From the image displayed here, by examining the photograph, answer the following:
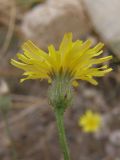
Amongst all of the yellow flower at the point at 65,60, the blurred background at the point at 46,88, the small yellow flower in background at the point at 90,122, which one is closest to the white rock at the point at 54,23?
the blurred background at the point at 46,88

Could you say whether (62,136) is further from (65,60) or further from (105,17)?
(105,17)

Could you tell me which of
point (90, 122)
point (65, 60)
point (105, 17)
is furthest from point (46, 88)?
point (65, 60)

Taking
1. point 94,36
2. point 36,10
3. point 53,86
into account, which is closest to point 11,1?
point 36,10

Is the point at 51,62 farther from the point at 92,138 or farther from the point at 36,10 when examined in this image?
the point at 36,10

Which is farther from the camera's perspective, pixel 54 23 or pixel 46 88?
pixel 54 23

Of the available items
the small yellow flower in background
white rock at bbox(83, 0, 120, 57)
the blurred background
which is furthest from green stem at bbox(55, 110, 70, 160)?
white rock at bbox(83, 0, 120, 57)

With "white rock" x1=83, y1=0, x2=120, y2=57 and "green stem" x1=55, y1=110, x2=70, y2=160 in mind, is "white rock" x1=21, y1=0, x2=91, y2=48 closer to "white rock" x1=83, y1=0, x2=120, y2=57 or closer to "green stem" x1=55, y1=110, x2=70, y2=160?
"white rock" x1=83, y1=0, x2=120, y2=57
